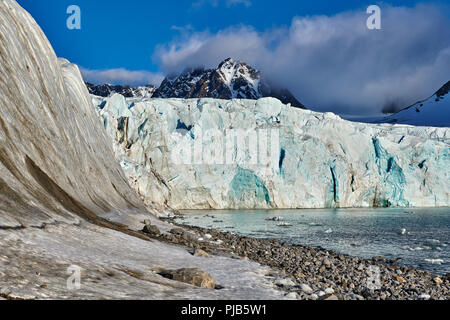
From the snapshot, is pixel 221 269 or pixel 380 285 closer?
pixel 221 269

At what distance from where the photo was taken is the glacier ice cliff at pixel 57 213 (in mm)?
7012

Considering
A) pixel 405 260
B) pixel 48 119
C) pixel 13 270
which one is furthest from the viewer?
pixel 405 260

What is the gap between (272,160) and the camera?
5581 cm

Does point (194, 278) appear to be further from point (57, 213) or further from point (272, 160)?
point (272, 160)

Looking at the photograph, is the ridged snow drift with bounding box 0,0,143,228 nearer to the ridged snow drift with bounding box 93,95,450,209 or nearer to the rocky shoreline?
the rocky shoreline

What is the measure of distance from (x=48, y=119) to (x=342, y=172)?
157 feet

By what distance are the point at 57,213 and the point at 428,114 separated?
6923 inches

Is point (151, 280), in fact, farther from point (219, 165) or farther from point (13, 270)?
point (219, 165)

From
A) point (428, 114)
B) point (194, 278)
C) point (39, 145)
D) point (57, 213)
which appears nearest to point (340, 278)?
point (194, 278)

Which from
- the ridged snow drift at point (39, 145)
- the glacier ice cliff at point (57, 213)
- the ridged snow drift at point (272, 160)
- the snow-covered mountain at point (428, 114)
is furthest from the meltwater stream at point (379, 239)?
the snow-covered mountain at point (428, 114)

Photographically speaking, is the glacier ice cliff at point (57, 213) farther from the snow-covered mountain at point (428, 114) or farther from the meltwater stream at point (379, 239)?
the snow-covered mountain at point (428, 114)

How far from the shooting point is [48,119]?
16281 mm

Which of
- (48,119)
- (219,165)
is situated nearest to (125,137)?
(219,165)
